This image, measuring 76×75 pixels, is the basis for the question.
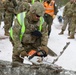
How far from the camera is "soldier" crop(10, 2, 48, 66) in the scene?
5801 millimetres

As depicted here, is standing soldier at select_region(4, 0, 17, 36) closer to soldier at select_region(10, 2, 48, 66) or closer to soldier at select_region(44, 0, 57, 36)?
soldier at select_region(44, 0, 57, 36)

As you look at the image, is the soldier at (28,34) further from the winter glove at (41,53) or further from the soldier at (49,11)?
the soldier at (49,11)

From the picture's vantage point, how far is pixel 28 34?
5.97 m

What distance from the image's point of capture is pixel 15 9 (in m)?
13.6

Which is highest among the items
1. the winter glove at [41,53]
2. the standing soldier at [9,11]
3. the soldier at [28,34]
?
the soldier at [28,34]

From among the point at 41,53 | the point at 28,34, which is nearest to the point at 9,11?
the point at 28,34

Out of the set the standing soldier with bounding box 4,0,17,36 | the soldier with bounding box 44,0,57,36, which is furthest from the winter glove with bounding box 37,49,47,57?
the standing soldier with bounding box 4,0,17,36

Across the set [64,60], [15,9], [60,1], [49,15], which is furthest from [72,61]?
[60,1]

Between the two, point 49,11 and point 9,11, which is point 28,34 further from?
point 9,11

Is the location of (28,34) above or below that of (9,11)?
above

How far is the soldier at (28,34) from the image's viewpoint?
228 inches

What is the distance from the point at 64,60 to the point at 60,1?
27.8 meters

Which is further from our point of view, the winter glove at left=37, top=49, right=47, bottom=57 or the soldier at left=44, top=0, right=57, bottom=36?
the soldier at left=44, top=0, right=57, bottom=36

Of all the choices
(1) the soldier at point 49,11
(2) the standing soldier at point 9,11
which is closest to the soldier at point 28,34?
(1) the soldier at point 49,11
